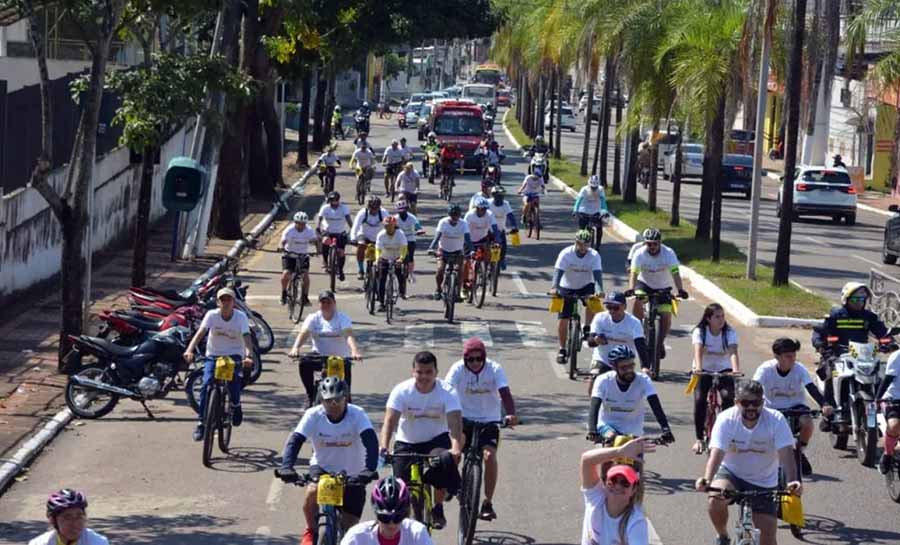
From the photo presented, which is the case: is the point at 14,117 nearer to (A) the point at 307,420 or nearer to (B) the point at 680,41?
(A) the point at 307,420

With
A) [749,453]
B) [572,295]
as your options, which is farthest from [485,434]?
[572,295]

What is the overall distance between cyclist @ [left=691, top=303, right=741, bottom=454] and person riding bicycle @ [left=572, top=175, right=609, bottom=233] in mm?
17117

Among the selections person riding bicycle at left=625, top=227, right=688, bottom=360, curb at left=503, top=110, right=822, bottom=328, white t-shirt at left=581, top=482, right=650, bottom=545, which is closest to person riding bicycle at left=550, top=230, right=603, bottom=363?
person riding bicycle at left=625, top=227, right=688, bottom=360

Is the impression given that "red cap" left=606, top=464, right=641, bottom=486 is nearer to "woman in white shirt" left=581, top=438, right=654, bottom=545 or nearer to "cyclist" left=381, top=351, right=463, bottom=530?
"woman in white shirt" left=581, top=438, right=654, bottom=545

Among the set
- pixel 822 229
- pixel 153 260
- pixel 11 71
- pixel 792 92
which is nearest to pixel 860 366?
pixel 792 92

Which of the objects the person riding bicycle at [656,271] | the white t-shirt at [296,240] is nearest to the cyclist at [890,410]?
the person riding bicycle at [656,271]

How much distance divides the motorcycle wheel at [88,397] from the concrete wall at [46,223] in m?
6.57

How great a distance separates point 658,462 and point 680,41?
22.7 m

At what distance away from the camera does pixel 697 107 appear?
3541 centimetres

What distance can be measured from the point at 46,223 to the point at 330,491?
1746 centimetres

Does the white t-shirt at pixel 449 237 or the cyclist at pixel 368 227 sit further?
the cyclist at pixel 368 227

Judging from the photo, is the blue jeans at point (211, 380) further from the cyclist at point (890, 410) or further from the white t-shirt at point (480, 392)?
the cyclist at point (890, 410)

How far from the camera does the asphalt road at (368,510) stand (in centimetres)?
1292

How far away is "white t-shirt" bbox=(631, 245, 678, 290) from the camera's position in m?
20.1
